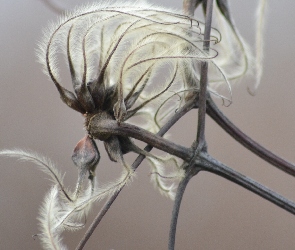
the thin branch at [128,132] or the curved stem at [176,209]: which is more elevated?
the thin branch at [128,132]

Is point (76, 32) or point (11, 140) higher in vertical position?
point (76, 32)

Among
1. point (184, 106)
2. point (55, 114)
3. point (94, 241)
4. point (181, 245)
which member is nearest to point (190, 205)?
point (181, 245)

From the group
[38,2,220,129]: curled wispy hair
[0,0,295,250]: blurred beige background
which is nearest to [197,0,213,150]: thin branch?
[38,2,220,129]: curled wispy hair

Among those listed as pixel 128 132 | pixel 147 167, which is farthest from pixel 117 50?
pixel 147 167

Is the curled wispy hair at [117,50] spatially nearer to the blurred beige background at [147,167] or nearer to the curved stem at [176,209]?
the curved stem at [176,209]

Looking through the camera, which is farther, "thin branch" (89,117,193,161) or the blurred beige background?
the blurred beige background

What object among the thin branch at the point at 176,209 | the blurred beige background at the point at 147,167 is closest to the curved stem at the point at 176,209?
the thin branch at the point at 176,209

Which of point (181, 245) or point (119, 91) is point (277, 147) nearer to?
point (181, 245)

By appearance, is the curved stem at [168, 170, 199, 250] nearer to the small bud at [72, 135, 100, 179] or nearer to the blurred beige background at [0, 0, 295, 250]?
the small bud at [72, 135, 100, 179]
